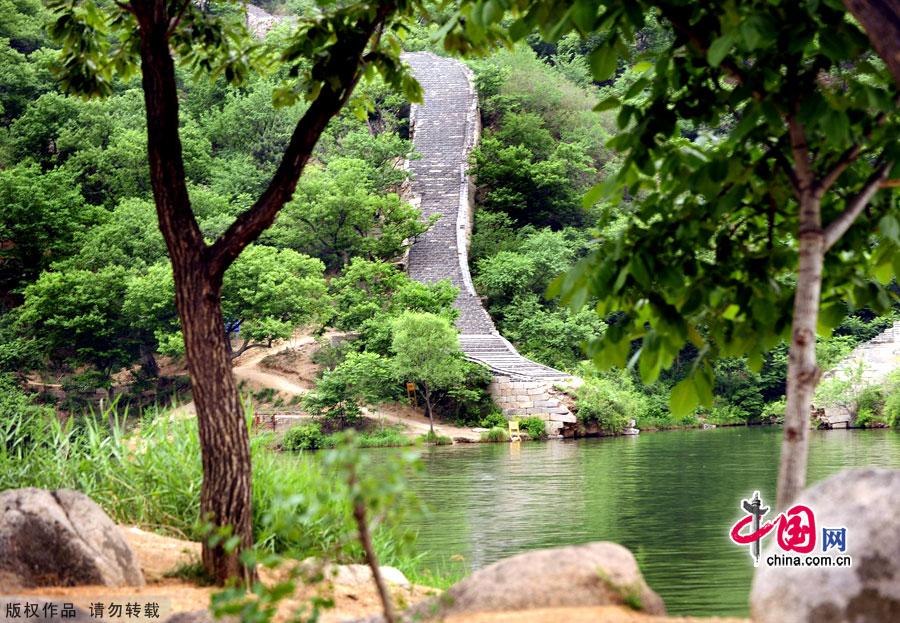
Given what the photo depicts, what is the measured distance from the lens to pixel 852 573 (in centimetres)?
255

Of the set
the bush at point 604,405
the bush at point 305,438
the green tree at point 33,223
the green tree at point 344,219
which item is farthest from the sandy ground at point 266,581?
the green tree at point 344,219

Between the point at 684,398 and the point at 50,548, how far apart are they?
287 cm

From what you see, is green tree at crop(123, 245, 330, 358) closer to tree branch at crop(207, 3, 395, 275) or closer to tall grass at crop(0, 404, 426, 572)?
tall grass at crop(0, 404, 426, 572)

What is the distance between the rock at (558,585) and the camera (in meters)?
3.32

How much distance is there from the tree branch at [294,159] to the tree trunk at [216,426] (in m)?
0.18

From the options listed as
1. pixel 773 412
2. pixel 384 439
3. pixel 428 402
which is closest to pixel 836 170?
pixel 384 439

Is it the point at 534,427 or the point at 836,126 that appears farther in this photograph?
the point at 534,427

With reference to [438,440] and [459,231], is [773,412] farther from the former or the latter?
[438,440]

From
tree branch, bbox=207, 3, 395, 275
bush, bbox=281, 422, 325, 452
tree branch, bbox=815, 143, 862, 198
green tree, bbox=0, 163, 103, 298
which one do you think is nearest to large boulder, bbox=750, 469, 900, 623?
tree branch, bbox=815, 143, 862, 198

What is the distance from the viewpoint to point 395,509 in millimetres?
2855

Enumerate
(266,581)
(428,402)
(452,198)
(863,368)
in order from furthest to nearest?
(452,198), (863,368), (428,402), (266,581)

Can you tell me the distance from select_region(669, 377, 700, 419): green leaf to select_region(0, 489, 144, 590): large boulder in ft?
8.76

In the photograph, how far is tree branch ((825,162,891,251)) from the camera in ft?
10.2

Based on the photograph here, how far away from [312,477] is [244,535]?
1.92 m
